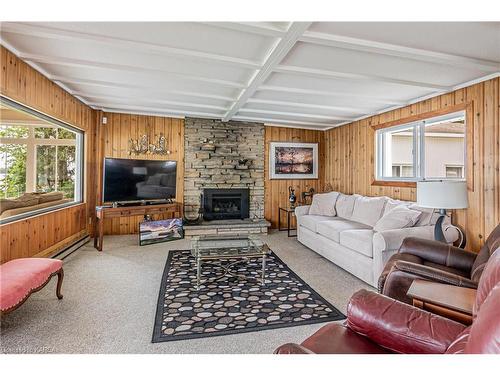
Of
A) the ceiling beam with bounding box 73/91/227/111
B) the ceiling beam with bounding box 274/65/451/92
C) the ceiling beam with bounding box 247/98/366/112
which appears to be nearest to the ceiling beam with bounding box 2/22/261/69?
the ceiling beam with bounding box 274/65/451/92

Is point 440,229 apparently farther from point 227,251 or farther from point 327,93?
point 227,251

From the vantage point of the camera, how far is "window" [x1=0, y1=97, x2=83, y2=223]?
2908mm

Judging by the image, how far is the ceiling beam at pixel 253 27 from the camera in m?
2.02

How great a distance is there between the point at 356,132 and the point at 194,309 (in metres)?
4.44

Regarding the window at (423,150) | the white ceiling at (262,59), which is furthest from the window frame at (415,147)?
the white ceiling at (262,59)

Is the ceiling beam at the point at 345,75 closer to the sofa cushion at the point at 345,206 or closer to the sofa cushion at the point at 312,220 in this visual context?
the sofa cushion at the point at 345,206

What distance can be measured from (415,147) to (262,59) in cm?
281

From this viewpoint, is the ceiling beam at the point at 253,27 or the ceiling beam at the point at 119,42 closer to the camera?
the ceiling beam at the point at 253,27

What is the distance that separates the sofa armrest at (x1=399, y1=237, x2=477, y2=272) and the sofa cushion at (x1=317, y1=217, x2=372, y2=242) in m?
1.11

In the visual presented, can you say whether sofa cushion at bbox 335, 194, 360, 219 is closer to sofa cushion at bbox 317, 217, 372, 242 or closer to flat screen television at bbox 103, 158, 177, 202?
sofa cushion at bbox 317, 217, 372, 242

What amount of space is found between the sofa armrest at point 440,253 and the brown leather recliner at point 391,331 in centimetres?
114

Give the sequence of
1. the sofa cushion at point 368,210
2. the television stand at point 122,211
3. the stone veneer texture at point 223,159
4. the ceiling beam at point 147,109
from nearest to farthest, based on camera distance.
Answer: the sofa cushion at point 368,210, the television stand at point 122,211, the ceiling beam at point 147,109, the stone veneer texture at point 223,159

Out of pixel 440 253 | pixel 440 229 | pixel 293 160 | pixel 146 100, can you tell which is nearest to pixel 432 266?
pixel 440 253
